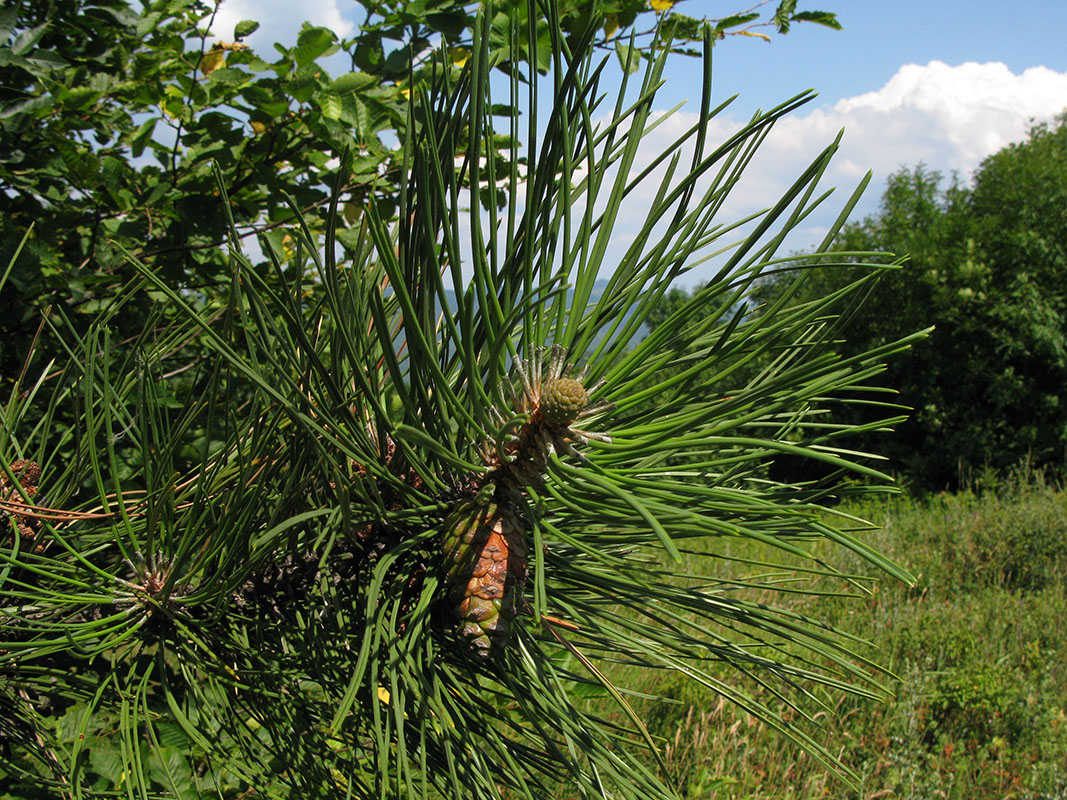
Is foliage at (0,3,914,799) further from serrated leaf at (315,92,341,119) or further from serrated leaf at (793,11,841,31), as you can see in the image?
serrated leaf at (793,11,841,31)

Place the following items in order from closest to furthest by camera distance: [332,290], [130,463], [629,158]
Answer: [332,290] → [629,158] → [130,463]

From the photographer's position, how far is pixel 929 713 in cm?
256

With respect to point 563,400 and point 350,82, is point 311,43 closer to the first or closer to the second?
point 350,82

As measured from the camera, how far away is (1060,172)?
7516 mm

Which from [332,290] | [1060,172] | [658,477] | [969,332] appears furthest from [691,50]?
[1060,172]

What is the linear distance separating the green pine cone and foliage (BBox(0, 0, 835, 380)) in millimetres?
770

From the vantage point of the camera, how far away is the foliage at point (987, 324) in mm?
7137

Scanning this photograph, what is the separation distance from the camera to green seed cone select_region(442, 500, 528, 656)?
498mm

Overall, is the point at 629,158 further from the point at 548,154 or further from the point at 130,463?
the point at 130,463

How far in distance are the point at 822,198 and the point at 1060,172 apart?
921 centimetres

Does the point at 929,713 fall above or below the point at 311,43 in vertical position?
below

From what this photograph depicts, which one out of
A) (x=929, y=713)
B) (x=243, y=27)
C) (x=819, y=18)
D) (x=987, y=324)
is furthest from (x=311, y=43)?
(x=987, y=324)

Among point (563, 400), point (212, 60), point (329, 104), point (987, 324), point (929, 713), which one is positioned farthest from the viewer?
point (987, 324)

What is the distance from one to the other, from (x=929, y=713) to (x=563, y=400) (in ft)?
9.15
